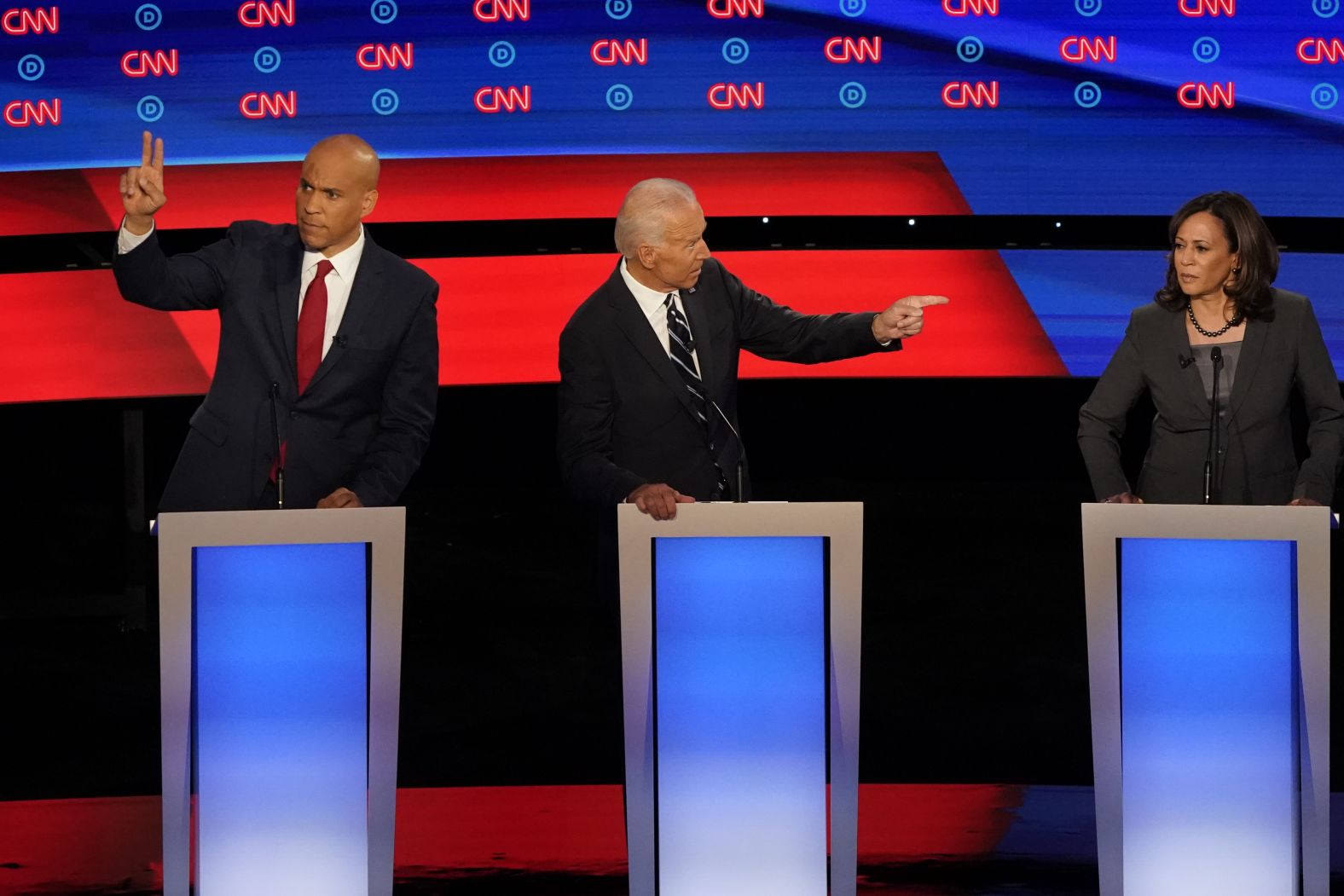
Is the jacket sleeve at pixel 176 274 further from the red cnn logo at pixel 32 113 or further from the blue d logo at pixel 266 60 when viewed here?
the red cnn logo at pixel 32 113

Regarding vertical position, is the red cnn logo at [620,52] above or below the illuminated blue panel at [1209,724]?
above

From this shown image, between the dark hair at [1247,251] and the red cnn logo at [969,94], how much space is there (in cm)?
158

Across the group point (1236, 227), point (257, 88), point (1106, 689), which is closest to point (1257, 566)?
point (1106, 689)

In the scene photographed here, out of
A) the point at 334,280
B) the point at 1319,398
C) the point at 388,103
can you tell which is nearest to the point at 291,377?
the point at 334,280

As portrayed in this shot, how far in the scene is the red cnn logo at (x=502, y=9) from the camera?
4.14 metres

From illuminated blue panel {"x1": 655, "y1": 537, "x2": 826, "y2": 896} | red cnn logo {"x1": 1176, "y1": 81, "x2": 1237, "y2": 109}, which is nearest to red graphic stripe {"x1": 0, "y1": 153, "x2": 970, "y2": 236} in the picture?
red cnn logo {"x1": 1176, "y1": 81, "x2": 1237, "y2": 109}

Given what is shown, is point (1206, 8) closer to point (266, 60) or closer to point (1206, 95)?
point (1206, 95)

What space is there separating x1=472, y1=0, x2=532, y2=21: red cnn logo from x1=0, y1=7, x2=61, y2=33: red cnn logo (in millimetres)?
1033

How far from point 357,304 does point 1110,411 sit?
122 centimetres

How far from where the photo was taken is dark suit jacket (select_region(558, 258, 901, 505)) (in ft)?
8.86

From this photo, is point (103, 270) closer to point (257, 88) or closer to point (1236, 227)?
point (257, 88)

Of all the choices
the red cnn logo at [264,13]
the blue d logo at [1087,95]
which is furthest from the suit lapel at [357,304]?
the blue d logo at [1087,95]

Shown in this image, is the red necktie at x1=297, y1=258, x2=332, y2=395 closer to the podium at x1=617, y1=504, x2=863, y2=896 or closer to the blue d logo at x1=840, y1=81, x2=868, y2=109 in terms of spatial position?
the podium at x1=617, y1=504, x2=863, y2=896

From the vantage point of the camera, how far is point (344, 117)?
4.13 m
